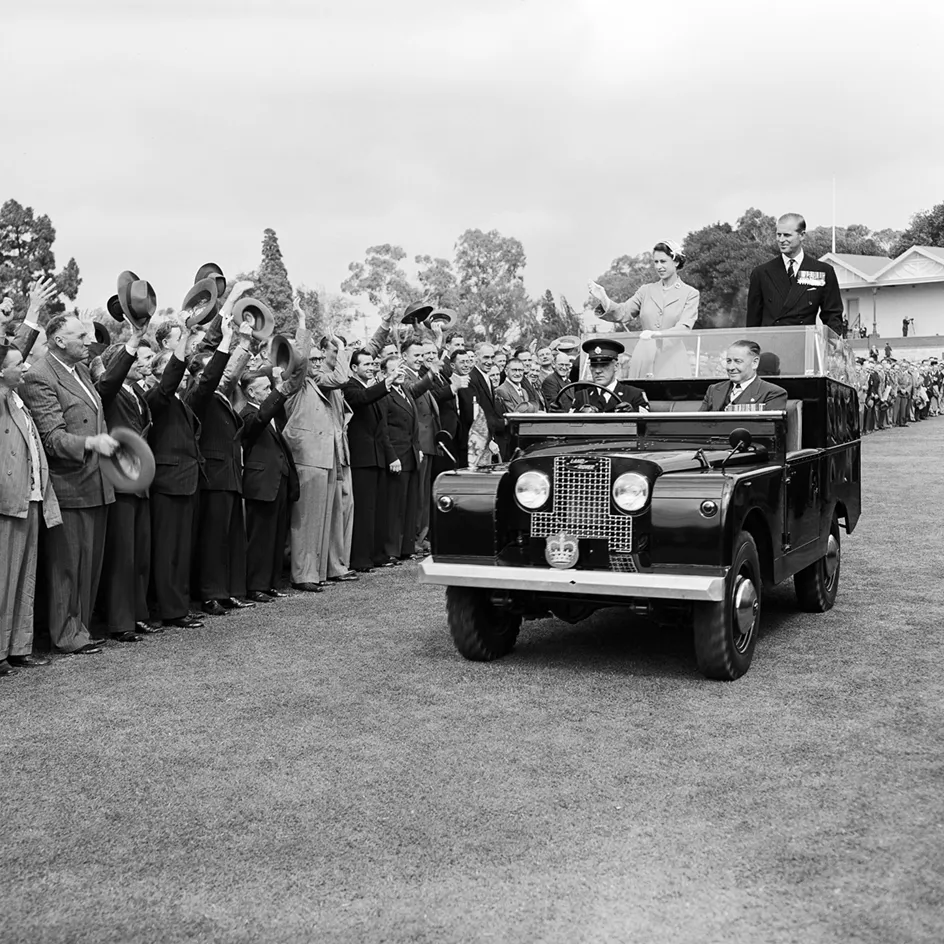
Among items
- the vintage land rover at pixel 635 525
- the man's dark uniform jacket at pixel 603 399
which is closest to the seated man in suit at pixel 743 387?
the vintage land rover at pixel 635 525

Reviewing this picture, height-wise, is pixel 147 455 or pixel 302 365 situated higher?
pixel 302 365

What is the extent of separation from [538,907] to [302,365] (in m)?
6.14

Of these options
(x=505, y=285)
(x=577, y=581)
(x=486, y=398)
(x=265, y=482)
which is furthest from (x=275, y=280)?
(x=577, y=581)

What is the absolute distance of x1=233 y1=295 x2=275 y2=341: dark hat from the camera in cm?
835

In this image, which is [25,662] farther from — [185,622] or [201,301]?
[201,301]

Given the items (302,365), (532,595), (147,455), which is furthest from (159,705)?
(302,365)

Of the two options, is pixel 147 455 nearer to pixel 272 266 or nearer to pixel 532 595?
pixel 532 595

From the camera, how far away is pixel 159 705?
624 centimetres

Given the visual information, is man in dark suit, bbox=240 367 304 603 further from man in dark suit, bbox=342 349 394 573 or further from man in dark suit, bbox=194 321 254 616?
man in dark suit, bbox=342 349 394 573

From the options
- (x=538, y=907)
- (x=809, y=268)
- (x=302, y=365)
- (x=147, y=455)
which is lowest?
(x=538, y=907)

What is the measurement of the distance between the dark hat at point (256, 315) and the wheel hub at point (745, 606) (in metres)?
3.68

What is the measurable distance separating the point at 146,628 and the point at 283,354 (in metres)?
2.19

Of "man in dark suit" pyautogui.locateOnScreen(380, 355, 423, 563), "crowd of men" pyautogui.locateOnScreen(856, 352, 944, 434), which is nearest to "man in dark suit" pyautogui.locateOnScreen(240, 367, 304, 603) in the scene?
"man in dark suit" pyautogui.locateOnScreen(380, 355, 423, 563)

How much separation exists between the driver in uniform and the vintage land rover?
1.61 feet
